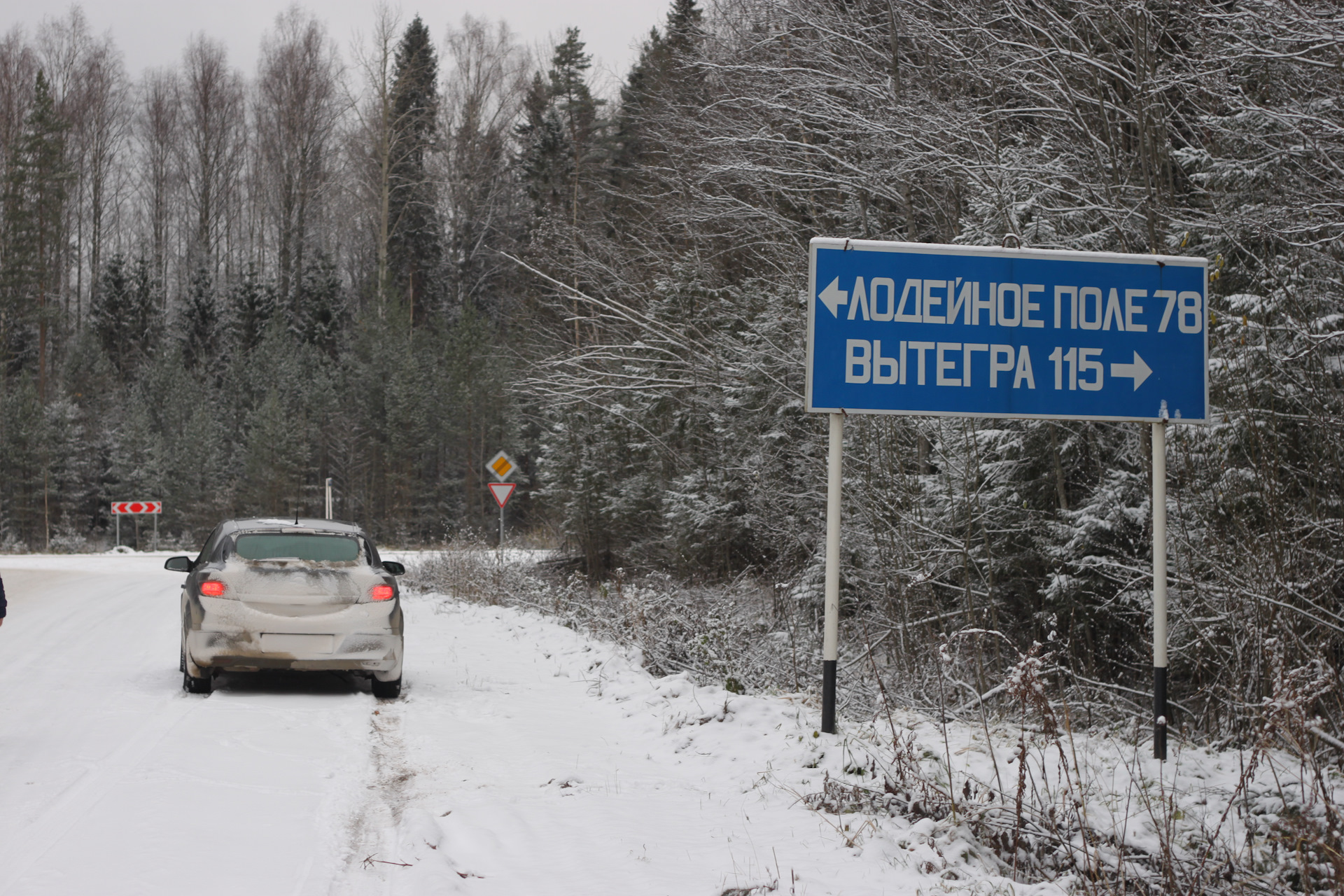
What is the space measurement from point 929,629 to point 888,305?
4555 millimetres

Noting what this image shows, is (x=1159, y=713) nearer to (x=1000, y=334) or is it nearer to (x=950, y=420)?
(x=1000, y=334)

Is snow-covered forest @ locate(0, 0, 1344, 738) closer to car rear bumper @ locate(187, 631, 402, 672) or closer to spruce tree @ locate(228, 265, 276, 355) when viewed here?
car rear bumper @ locate(187, 631, 402, 672)

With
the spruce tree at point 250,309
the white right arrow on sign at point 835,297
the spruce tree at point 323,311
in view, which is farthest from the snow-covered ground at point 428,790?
the spruce tree at point 250,309

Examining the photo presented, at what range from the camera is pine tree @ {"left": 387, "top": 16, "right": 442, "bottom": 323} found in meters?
58.1

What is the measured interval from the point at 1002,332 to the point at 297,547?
631 cm

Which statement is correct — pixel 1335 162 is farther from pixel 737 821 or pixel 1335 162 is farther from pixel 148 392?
pixel 148 392

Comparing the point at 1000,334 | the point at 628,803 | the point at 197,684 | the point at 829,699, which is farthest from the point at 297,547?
the point at 1000,334

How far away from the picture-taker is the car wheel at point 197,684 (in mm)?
9758

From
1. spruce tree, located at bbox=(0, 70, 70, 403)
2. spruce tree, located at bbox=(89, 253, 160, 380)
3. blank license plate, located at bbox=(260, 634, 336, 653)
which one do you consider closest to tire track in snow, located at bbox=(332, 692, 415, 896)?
blank license plate, located at bbox=(260, 634, 336, 653)

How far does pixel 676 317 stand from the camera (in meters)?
18.4

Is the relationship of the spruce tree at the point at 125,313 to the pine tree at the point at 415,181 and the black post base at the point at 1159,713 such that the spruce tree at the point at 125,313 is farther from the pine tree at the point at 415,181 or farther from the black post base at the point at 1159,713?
the black post base at the point at 1159,713

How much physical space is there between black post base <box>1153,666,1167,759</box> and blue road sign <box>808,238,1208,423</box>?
5.38 ft

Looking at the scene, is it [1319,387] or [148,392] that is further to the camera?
[148,392]

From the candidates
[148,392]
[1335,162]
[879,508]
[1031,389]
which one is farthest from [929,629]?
[148,392]
